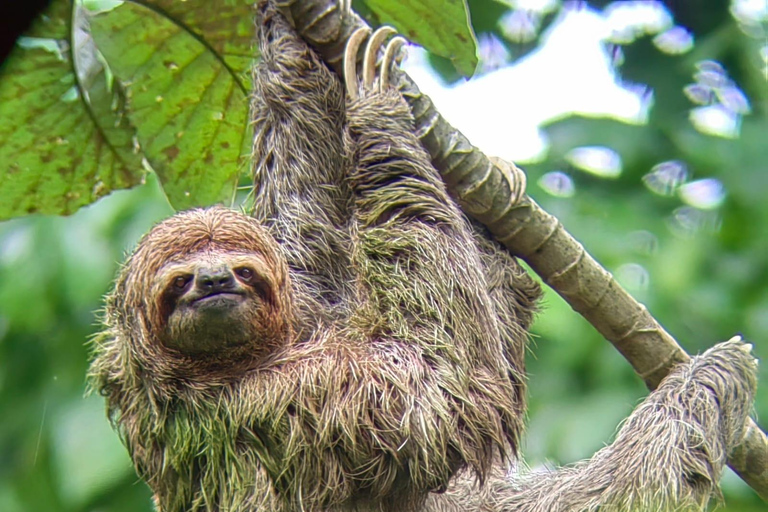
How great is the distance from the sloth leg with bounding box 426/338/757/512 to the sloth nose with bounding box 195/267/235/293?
6.94 feet

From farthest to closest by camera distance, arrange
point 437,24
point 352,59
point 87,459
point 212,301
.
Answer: point 87,459
point 437,24
point 352,59
point 212,301

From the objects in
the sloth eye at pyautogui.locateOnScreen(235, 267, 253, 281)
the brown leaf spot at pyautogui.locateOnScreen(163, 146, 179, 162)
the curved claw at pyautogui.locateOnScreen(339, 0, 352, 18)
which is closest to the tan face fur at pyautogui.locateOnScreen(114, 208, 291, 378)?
the sloth eye at pyautogui.locateOnScreen(235, 267, 253, 281)

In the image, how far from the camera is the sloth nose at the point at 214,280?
18.5ft

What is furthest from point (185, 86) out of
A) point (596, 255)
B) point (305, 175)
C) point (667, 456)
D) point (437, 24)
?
point (596, 255)

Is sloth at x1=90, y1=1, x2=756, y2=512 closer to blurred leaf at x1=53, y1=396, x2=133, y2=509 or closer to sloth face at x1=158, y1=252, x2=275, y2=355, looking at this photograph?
sloth face at x1=158, y1=252, x2=275, y2=355

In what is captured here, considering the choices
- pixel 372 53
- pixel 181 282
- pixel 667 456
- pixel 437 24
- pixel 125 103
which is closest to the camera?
pixel 181 282

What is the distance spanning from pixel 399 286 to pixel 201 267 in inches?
49.5

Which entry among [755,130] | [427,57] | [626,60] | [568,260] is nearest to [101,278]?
[568,260]

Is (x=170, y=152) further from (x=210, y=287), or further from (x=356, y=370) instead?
(x=356, y=370)

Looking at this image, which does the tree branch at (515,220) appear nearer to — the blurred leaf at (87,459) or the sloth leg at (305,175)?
the sloth leg at (305,175)

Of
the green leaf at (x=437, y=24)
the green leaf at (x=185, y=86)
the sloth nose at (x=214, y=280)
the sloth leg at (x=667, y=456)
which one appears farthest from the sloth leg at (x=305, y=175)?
the sloth leg at (x=667, y=456)

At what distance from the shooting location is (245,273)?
19.3 feet

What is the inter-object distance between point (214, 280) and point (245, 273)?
28 centimetres

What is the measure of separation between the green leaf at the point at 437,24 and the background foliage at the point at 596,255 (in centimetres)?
141
